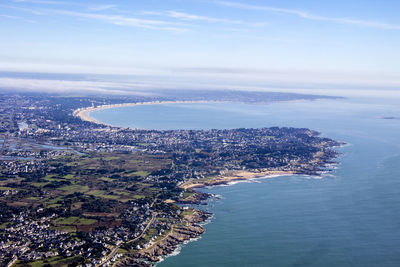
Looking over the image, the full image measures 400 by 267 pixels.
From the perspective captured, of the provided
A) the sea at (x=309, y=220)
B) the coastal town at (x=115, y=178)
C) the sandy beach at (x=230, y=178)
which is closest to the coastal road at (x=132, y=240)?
the coastal town at (x=115, y=178)

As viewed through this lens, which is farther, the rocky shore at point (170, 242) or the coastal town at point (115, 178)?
the coastal town at point (115, 178)

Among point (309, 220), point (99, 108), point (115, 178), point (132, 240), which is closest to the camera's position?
point (132, 240)

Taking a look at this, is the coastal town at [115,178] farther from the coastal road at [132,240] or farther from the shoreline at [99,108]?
the shoreline at [99,108]

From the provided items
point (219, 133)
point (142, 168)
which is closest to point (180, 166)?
point (142, 168)

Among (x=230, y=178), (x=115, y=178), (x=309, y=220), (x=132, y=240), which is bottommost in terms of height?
(x=132, y=240)

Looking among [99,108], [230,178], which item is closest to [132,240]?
[230,178]

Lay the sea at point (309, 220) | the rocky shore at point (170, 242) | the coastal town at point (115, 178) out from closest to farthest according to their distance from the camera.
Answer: the rocky shore at point (170, 242) < the sea at point (309, 220) < the coastal town at point (115, 178)

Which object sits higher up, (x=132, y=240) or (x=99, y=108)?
(x=99, y=108)

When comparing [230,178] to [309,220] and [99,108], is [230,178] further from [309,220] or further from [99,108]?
[99,108]

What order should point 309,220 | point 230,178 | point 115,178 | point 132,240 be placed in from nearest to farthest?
point 132,240 < point 309,220 < point 115,178 < point 230,178

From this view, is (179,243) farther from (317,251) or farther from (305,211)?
(305,211)
